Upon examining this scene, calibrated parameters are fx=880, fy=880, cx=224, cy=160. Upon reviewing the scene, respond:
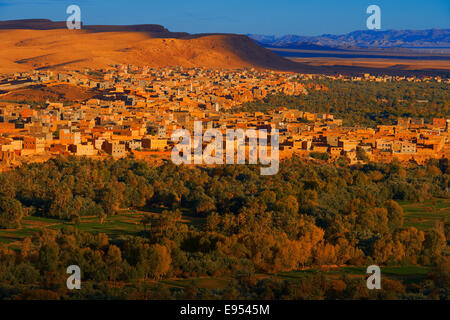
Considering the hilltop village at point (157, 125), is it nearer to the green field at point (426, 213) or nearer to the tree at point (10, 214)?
the green field at point (426, 213)

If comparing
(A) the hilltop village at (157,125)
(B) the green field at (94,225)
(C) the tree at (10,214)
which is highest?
(A) the hilltop village at (157,125)

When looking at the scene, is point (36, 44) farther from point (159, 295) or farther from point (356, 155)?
point (159, 295)

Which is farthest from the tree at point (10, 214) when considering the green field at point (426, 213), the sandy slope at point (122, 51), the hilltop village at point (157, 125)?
the sandy slope at point (122, 51)

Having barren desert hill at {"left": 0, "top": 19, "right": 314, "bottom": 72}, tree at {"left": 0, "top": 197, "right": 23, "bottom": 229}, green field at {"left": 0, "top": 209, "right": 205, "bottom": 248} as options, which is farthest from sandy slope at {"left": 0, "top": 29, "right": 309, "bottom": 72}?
tree at {"left": 0, "top": 197, "right": 23, "bottom": 229}

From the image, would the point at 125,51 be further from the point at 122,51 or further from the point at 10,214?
the point at 10,214

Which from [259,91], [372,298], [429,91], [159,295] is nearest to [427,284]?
[372,298]

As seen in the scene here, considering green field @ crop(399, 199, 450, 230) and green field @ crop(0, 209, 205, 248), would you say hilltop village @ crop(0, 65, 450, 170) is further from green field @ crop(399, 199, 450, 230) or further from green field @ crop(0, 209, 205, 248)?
green field @ crop(0, 209, 205, 248)
